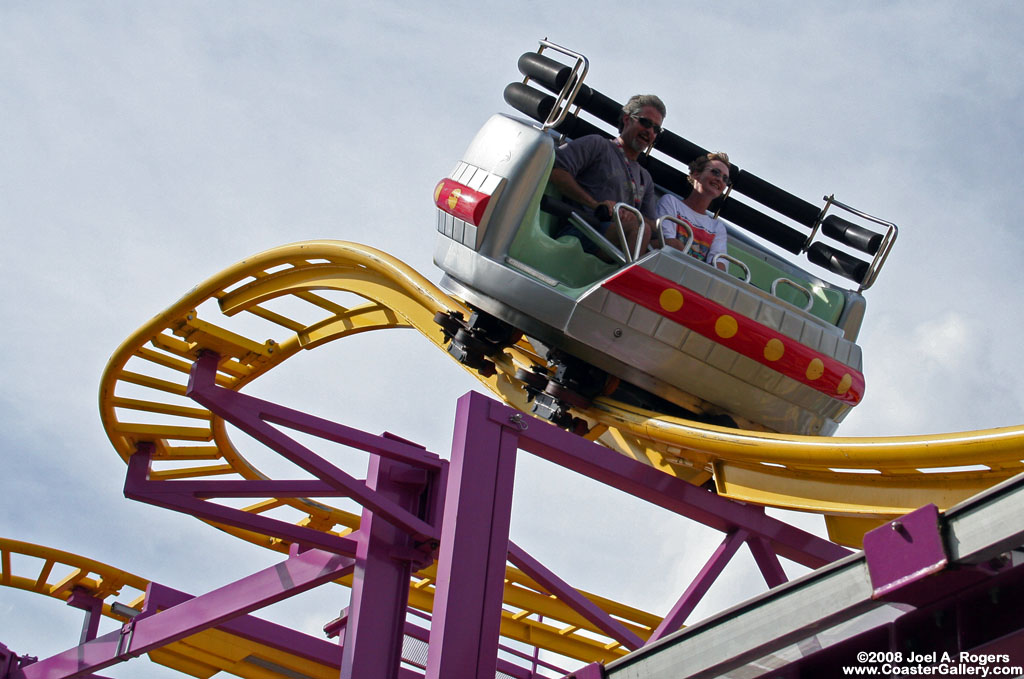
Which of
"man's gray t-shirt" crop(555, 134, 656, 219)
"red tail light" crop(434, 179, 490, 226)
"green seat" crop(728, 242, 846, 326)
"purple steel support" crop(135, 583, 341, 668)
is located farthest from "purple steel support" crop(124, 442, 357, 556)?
"green seat" crop(728, 242, 846, 326)

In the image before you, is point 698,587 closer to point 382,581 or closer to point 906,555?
point 382,581

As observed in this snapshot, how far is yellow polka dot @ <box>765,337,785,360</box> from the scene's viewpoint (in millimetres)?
3973

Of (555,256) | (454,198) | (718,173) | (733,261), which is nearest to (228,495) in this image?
(454,198)

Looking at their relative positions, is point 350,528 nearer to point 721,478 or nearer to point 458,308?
point 458,308

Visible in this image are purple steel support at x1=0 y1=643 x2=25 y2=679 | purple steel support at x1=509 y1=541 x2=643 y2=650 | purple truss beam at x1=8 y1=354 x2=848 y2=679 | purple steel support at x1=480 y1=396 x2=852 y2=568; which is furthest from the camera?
purple steel support at x1=0 y1=643 x2=25 y2=679

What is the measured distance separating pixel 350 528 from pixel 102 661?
1.85m

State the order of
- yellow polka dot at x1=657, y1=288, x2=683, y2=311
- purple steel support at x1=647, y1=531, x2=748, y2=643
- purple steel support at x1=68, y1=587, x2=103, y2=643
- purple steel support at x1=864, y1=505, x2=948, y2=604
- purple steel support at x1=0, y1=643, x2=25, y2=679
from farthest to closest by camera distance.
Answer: purple steel support at x1=68, y1=587, x2=103, y2=643 < purple steel support at x1=0, y1=643, x2=25, y2=679 < yellow polka dot at x1=657, y1=288, x2=683, y2=311 < purple steel support at x1=647, y1=531, x2=748, y2=643 < purple steel support at x1=864, y1=505, x2=948, y2=604

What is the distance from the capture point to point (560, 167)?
14.4 feet

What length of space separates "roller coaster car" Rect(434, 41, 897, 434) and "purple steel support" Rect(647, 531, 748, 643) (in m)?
0.49

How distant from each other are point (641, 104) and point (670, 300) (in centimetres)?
105

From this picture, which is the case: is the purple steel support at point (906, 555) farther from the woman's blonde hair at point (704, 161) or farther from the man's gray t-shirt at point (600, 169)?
the woman's blonde hair at point (704, 161)

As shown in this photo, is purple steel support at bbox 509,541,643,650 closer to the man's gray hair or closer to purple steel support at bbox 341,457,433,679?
purple steel support at bbox 341,457,433,679

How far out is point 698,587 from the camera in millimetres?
3627

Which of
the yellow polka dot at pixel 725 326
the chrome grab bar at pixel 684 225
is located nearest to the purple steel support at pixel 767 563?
the yellow polka dot at pixel 725 326
